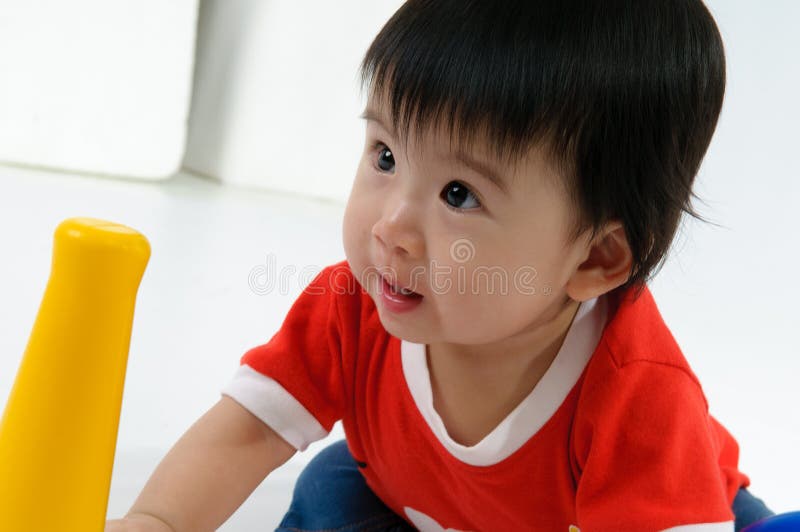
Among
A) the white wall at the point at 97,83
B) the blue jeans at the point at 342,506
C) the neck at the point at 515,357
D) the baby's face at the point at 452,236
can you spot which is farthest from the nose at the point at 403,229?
the white wall at the point at 97,83

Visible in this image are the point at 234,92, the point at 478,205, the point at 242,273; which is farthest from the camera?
the point at 234,92

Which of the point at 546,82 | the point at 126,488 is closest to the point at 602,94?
the point at 546,82

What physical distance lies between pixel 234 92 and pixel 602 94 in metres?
1.07

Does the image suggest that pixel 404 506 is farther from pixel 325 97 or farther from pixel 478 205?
pixel 325 97

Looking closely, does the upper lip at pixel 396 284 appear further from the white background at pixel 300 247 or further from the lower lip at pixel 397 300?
the white background at pixel 300 247

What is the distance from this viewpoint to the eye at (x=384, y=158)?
491mm

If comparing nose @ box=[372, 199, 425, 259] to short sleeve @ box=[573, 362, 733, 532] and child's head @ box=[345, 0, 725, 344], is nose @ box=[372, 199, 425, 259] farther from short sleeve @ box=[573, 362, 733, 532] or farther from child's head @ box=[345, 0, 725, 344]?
short sleeve @ box=[573, 362, 733, 532]

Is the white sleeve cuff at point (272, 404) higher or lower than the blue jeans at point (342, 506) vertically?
higher

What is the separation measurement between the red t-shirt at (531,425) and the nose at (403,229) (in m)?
0.13

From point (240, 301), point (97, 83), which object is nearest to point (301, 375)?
point (240, 301)

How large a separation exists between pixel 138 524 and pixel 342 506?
194 mm

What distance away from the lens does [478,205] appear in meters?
0.47

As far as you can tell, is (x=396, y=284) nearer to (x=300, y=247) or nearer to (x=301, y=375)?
(x=301, y=375)

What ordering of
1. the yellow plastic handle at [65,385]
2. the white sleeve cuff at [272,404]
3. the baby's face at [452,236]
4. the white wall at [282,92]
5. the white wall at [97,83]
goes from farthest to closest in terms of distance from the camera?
the white wall at [282,92]
the white wall at [97,83]
the white sleeve cuff at [272,404]
the baby's face at [452,236]
the yellow plastic handle at [65,385]
